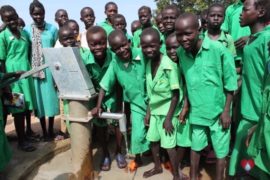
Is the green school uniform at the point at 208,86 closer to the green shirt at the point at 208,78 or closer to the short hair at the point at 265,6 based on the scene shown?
the green shirt at the point at 208,78

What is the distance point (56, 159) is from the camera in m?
3.74

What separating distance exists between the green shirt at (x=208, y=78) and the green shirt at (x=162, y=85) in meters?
0.19

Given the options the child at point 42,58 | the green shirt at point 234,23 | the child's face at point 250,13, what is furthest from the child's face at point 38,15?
the child's face at point 250,13

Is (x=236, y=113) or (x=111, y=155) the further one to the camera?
(x=111, y=155)

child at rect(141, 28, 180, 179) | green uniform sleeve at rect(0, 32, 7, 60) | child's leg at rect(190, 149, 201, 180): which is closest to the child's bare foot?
child at rect(141, 28, 180, 179)

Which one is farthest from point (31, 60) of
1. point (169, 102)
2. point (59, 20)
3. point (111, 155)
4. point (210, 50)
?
point (210, 50)

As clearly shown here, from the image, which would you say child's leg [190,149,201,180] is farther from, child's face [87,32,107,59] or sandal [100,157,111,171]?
child's face [87,32,107,59]

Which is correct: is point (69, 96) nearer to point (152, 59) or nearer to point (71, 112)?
point (71, 112)

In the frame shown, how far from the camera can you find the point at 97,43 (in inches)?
122

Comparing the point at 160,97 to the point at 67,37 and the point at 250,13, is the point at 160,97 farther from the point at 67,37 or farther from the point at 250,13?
the point at 67,37

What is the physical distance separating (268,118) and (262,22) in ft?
3.22

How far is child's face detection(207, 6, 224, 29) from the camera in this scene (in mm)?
3465

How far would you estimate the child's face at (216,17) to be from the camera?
3465mm

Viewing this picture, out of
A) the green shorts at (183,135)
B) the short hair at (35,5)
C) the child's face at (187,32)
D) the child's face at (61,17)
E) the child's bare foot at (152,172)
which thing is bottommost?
the child's bare foot at (152,172)
